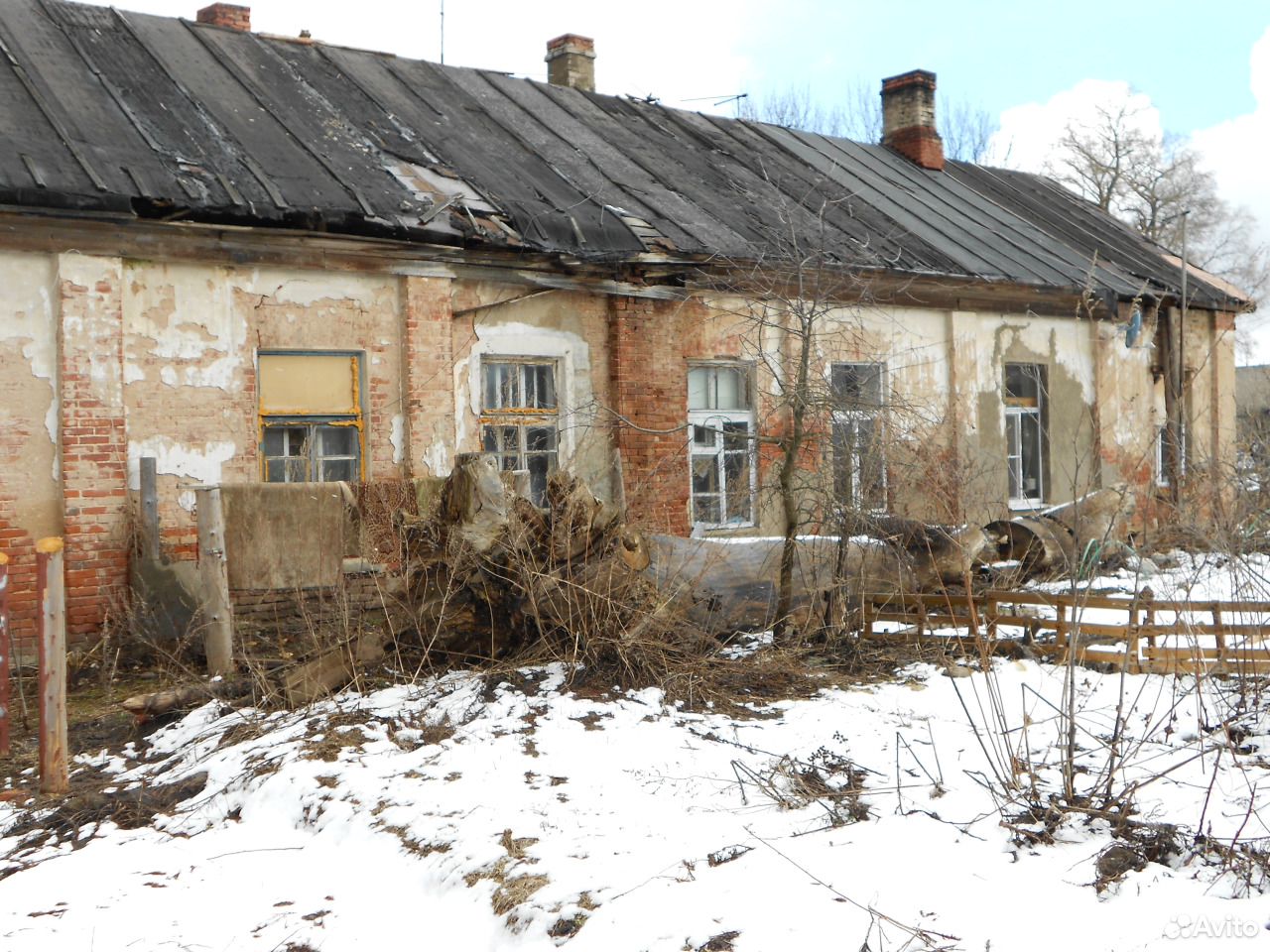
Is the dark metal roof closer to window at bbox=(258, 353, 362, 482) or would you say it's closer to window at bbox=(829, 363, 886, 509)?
window at bbox=(258, 353, 362, 482)

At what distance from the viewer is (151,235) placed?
339 inches

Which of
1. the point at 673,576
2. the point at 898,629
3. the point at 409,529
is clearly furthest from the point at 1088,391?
the point at 409,529

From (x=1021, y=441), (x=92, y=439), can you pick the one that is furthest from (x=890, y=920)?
(x=1021, y=441)

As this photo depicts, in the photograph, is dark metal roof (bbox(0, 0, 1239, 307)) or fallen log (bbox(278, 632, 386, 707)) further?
dark metal roof (bbox(0, 0, 1239, 307))

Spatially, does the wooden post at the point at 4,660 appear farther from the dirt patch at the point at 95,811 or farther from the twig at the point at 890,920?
the twig at the point at 890,920

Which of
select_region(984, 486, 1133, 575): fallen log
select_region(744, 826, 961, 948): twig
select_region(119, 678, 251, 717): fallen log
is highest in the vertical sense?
select_region(984, 486, 1133, 575): fallen log

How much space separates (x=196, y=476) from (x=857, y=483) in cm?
493

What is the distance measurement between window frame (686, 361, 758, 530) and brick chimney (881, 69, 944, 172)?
7.58 metres

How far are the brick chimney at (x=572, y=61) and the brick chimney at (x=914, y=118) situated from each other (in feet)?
16.7

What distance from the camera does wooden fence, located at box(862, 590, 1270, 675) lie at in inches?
234

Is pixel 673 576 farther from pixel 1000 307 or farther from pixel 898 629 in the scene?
pixel 1000 307

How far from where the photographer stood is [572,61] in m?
15.8

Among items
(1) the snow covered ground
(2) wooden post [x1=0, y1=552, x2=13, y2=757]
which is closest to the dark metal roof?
(2) wooden post [x1=0, y1=552, x2=13, y2=757]

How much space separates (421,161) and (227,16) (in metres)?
3.75
